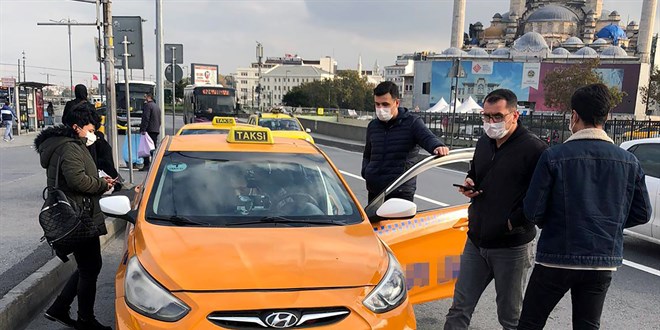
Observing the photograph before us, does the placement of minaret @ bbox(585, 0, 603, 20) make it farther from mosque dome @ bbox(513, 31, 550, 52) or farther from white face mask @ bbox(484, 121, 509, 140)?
white face mask @ bbox(484, 121, 509, 140)

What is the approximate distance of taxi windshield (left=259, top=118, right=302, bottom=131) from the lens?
15.0 m

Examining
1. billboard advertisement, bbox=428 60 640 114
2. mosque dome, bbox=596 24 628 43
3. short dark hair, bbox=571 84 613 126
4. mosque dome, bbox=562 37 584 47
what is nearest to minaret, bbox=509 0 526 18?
mosque dome, bbox=596 24 628 43

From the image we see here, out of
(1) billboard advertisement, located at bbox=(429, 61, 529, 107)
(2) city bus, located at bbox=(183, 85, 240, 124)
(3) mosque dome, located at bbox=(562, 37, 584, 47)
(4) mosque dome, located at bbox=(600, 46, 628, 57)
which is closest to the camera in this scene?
(2) city bus, located at bbox=(183, 85, 240, 124)

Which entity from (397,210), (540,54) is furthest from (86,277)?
(540,54)

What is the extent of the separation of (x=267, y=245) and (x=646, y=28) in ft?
367

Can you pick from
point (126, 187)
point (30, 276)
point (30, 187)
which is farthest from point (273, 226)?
point (30, 187)

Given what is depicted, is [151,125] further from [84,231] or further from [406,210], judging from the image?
[406,210]

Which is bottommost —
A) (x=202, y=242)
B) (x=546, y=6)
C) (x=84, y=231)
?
(x=84, y=231)

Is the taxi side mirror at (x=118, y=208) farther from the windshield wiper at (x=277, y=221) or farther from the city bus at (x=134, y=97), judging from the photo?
the city bus at (x=134, y=97)

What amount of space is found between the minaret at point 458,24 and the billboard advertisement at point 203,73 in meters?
70.1

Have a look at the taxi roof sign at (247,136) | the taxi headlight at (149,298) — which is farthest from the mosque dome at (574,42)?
the taxi headlight at (149,298)

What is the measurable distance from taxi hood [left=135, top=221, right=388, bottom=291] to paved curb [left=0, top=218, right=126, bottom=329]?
70.6 inches

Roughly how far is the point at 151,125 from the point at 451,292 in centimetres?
1043

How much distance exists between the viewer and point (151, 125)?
12594 millimetres
